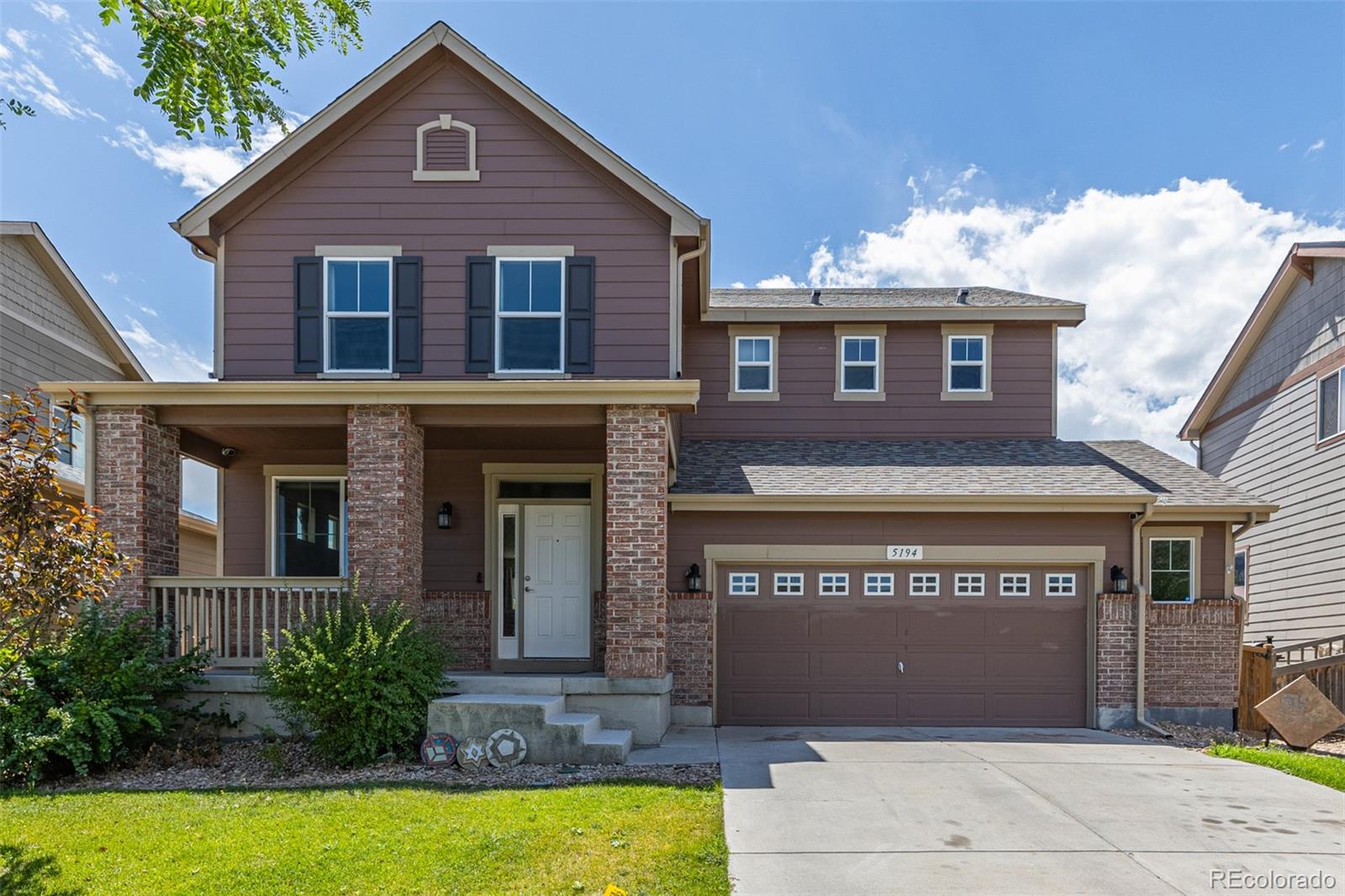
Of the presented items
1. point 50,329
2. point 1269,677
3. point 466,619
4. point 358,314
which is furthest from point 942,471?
point 50,329

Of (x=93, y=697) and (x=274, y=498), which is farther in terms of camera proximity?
(x=274, y=498)

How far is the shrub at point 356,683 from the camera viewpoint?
8.18m

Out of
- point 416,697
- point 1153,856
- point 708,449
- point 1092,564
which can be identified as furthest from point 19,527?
point 1092,564

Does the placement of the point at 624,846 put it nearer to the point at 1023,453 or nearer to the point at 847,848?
the point at 847,848

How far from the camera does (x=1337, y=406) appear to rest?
13.3 m

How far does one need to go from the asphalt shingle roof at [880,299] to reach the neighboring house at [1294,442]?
375 centimetres

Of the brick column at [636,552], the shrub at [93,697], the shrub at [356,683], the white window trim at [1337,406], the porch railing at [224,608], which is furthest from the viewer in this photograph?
the white window trim at [1337,406]

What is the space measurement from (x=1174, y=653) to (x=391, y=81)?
12011 millimetres

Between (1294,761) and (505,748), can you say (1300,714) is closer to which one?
(1294,761)

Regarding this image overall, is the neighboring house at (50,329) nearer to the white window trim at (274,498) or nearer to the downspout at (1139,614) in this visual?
the white window trim at (274,498)

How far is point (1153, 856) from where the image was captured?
586 centimetres

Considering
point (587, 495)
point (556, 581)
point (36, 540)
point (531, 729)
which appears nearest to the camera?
point (36, 540)

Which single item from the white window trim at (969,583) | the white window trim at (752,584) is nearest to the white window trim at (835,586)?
the white window trim at (752,584)

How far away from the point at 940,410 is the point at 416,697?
346 inches
